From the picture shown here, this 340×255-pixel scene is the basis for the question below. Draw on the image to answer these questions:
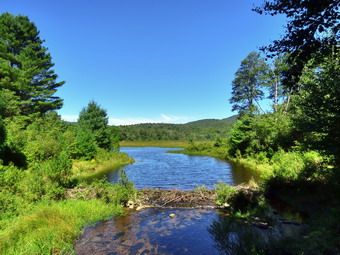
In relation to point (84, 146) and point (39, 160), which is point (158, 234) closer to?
point (39, 160)

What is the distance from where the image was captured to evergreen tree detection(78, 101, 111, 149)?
3650cm

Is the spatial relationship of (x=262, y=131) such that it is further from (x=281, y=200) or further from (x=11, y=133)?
(x=11, y=133)

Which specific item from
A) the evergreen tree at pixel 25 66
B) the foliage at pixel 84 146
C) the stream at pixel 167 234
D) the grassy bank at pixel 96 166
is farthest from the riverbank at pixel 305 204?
the evergreen tree at pixel 25 66

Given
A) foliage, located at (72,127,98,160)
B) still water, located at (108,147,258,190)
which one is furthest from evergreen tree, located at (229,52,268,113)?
foliage, located at (72,127,98,160)

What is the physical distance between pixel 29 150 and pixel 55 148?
238cm

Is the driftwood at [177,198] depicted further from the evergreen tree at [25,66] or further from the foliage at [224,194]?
the evergreen tree at [25,66]

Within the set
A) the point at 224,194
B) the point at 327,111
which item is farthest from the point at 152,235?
the point at 327,111

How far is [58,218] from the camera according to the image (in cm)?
852

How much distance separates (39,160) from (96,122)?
18.7 meters

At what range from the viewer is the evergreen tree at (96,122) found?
36.5 m

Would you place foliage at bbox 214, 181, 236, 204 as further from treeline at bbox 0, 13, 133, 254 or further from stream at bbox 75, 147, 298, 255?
treeline at bbox 0, 13, 133, 254

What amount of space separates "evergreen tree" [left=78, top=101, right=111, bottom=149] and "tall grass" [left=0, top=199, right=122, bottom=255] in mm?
27197

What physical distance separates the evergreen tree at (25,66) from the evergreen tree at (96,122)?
5322 mm

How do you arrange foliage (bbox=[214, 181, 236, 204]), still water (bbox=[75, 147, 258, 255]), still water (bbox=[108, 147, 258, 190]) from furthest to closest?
still water (bbox=[108, 147, 258, 190]) < foliage (bbox=[214, 181, 236, 204]) < still water (bbox=[75, 147, 258, 255])
